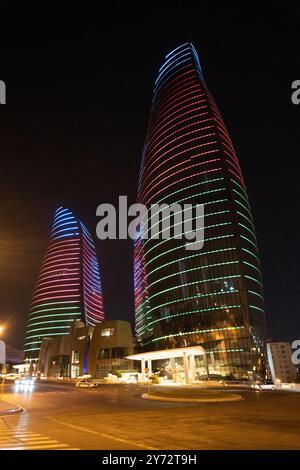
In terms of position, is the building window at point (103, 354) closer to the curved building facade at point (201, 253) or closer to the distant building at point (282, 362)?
the curved building facade at point (201, 253)

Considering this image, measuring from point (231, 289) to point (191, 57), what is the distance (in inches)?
4814

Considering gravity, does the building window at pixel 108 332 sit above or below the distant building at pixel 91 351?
above

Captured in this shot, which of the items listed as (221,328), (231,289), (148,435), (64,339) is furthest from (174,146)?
(148,435)

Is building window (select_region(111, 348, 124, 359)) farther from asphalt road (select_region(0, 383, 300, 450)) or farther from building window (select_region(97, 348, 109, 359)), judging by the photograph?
asphalt road (select_region(0, 383, 300, 450))

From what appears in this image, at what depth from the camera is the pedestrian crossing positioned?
11.5 meters

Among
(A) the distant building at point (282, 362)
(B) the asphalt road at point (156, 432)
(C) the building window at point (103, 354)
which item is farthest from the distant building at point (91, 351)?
(B) the asphalt road at point (156, 432)

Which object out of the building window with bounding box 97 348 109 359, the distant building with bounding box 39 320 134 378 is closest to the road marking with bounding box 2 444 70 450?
the distant building with bounding box 39 320 134 378

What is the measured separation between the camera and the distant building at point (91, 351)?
4924 inches

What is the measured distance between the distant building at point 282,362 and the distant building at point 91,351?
51.9 m

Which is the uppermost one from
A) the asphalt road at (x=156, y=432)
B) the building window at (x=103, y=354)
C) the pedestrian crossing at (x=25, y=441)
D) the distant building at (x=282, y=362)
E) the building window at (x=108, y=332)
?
the building window at (x=108, y=332)

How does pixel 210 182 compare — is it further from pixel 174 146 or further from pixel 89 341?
pixel 89 341

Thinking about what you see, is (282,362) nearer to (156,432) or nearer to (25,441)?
(156,432)

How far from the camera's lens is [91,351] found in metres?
131
